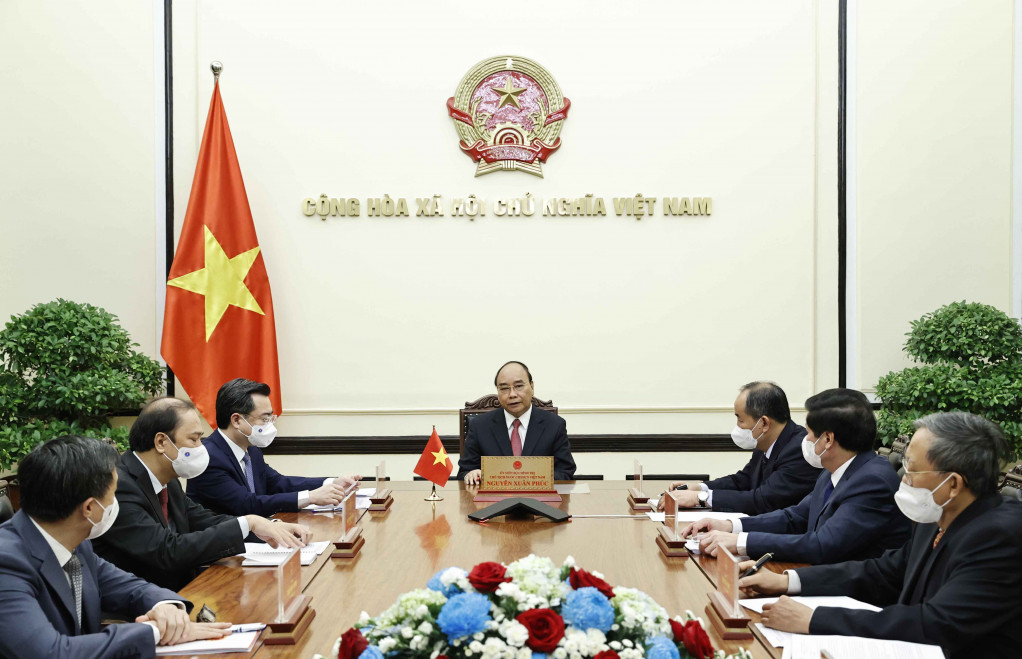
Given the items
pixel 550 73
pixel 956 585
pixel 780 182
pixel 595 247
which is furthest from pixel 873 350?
pixel 956 585

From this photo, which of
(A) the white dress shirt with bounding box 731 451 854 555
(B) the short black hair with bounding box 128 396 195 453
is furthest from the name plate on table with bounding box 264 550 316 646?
(A) the white dress shirt with bounding box 731 451 854 555

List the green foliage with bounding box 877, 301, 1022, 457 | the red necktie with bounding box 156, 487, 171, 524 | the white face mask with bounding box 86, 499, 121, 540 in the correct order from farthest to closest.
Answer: the green foliage with bounding box 877, 301, 1022, 457 → the red necktie with bounding box 156, 487, 171, 524 → the white face mask with bounding box 86, 499, 121, 540

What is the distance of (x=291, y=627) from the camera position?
6.72 ft

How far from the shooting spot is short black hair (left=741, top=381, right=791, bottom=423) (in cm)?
389

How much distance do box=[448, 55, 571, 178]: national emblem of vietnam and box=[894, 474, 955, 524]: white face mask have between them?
3902 mm

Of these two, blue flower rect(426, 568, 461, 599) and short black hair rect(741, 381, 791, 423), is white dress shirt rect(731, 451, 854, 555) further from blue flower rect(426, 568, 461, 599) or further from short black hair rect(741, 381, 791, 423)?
blue flower rect(426, 568, 461, 599)

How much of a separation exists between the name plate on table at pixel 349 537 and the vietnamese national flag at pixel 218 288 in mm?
2607

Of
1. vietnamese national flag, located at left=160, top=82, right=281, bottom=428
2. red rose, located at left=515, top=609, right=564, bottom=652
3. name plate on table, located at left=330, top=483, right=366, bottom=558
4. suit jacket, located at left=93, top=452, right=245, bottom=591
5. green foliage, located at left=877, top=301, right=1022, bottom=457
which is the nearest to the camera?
red rose, located at left=515, top=609, right=564, bottom=652

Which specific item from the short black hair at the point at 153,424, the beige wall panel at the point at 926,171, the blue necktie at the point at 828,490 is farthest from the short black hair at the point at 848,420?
the beige wall panel at the point at 926,171

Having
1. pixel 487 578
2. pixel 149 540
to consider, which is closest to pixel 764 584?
pixel 487 578

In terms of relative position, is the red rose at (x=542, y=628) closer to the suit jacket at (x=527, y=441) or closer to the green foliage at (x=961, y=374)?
the suit jacket at (x=527, y=441)

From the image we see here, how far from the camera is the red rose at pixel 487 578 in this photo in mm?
1403

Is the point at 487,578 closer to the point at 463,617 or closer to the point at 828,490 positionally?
the point at 463,617

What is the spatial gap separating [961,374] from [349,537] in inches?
152
